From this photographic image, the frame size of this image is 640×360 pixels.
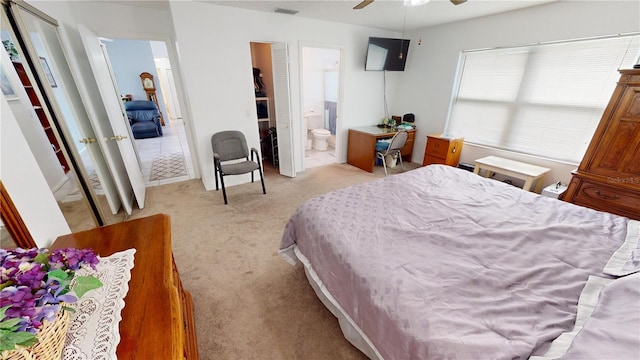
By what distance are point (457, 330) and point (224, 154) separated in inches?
123

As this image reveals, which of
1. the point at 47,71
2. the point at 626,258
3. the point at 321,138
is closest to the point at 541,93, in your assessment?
the point at 626,258

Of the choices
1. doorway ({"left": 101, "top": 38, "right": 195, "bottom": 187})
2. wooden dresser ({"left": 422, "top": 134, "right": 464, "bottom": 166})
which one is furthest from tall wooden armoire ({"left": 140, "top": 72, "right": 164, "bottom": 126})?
wooden dresser ({"left": 422, "top": 134, "right": 464, "bottom": 166})

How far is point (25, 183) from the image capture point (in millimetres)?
994

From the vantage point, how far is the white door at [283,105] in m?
3.28

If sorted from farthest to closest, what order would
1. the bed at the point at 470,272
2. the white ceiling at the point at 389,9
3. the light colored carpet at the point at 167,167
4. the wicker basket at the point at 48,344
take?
the light colored carpet at the point at 167,167 < the white ceiling at the point at 389,9 < the bed at the point at 470,272 < the wicker basket at the point at 48,344

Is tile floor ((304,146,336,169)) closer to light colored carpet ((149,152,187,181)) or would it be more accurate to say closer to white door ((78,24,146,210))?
light colored carpet ((149,152,187,181))

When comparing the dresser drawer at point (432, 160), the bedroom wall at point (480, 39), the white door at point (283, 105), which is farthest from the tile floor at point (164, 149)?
the bedroom wall at point (480, 39)

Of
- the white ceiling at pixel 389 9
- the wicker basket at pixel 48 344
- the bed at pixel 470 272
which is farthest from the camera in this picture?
the white ceiling at pixel 389 9

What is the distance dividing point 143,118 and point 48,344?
23.9 ft

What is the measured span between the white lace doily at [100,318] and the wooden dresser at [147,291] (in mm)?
21

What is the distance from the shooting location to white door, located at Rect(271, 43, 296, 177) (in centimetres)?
328

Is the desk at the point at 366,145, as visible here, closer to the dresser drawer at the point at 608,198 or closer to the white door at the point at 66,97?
the dresser drawer at the point at 608,198

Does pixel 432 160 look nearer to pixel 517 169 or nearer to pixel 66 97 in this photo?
pixel 517 169

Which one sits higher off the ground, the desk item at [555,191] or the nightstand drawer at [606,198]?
the nightstand drawer at [606,198]
